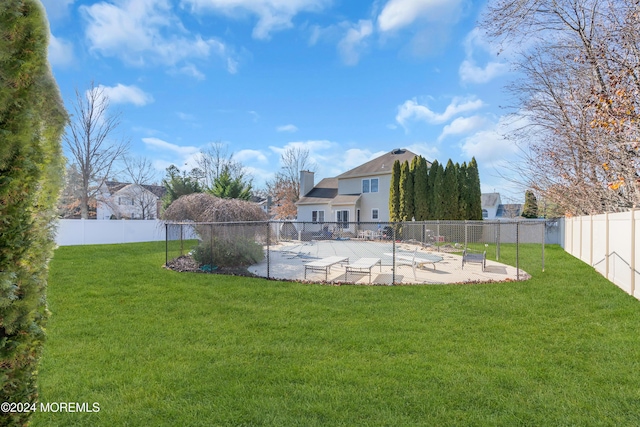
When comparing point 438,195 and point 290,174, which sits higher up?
point 290,174

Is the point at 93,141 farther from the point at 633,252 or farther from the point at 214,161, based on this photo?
the point at 633,252

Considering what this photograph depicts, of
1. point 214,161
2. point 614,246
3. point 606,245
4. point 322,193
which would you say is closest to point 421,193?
point 322,193

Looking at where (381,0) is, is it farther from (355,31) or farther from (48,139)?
(48,139)

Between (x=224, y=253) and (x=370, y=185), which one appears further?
(x=370, y=185)

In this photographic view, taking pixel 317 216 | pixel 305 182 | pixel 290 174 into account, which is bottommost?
pixel 317 216

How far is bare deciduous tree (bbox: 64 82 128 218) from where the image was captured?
25641 mm

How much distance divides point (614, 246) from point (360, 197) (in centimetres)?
1970

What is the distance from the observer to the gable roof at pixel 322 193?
29766 mm

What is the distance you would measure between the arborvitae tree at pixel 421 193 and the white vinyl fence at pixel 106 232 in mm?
16250

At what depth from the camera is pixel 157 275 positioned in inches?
376

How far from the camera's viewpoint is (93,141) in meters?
26.5

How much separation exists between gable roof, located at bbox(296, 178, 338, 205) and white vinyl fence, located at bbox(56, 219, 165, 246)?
1217 cm

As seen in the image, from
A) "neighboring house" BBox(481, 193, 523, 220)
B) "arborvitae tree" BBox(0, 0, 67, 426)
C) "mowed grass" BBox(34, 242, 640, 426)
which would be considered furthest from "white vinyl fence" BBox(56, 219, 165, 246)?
"neighboring house" BBox(481, 193, 523, 220)

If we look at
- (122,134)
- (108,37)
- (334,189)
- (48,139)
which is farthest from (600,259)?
(122,134)
